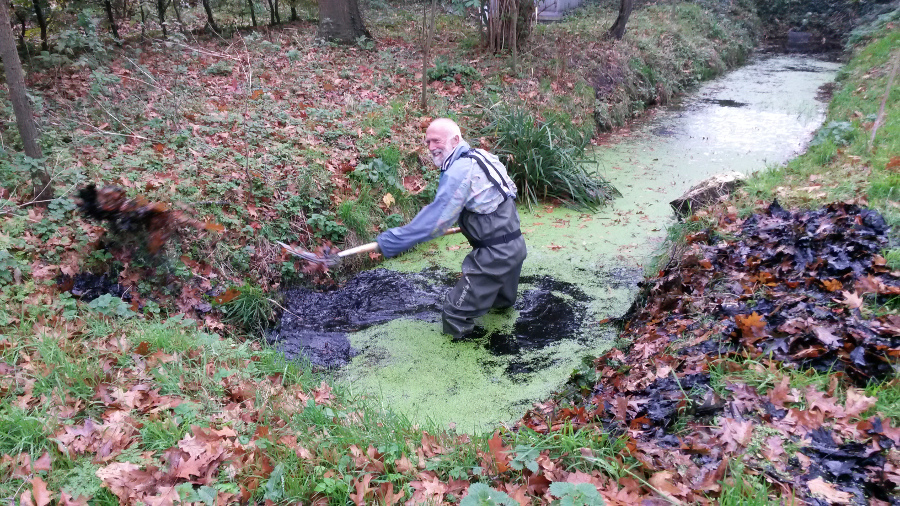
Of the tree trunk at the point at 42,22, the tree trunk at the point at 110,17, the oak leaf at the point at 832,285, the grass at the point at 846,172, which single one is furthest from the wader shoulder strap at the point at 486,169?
the tree trunk at the point at 110,17

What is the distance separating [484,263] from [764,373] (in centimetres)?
205

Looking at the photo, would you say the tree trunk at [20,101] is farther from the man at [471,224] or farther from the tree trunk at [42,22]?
the tree trunk at [42,22]

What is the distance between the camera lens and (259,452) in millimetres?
2531

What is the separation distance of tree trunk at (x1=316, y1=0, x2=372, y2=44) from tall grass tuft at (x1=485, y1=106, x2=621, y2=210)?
444cm

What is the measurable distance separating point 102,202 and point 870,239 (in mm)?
5293

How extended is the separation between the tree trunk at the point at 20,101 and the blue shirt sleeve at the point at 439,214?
8.80ft

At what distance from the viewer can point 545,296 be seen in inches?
192

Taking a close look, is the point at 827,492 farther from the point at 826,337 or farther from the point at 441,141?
the point at 441,141

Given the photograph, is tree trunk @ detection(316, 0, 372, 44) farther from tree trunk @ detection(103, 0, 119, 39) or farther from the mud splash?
the mud splash

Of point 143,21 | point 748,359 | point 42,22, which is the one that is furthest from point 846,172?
point 143,21

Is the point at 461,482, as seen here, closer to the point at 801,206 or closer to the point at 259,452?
the point at 259,452

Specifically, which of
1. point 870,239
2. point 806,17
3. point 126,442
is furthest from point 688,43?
point 126,442

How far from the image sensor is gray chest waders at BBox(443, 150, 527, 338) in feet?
13.5

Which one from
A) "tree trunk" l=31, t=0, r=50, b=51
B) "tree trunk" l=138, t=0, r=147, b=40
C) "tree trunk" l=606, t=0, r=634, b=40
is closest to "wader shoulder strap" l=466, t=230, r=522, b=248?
"tree trunk" l=31, t=0, r=50, b=51
